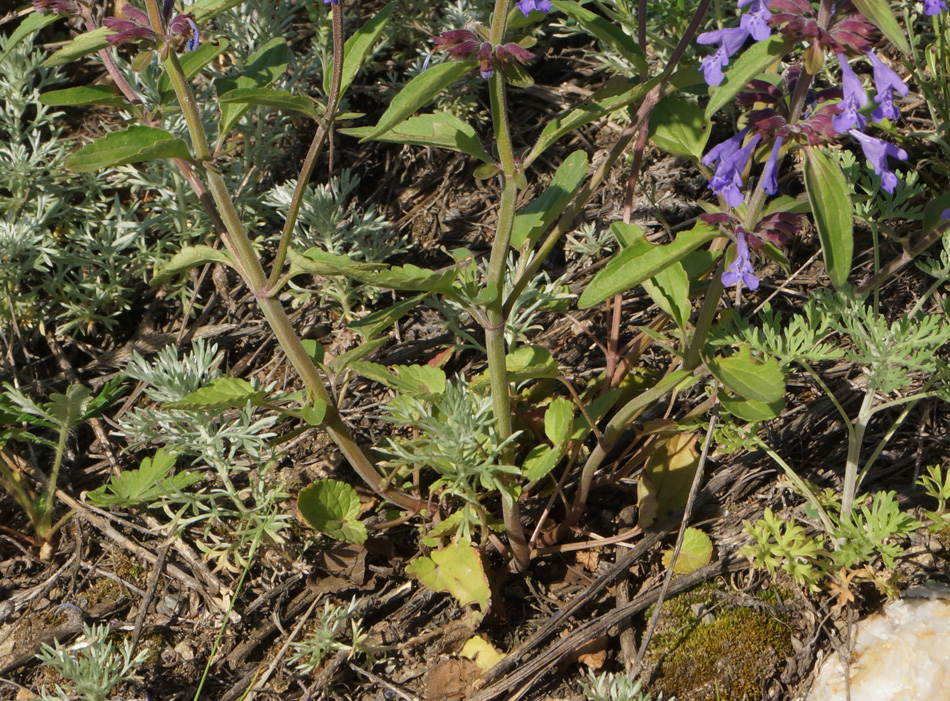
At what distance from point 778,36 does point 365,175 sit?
268 centimetres

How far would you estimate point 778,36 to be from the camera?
6.35ft

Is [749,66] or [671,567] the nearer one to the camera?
[749,66]

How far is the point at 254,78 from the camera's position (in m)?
2.64

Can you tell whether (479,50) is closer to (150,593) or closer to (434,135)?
(434,135)

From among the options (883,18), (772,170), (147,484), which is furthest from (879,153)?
(147,484)

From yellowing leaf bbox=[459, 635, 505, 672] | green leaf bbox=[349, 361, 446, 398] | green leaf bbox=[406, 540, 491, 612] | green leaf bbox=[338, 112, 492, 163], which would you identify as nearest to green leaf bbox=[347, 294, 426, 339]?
green leaf bbox=[349, 361, 446, 398]

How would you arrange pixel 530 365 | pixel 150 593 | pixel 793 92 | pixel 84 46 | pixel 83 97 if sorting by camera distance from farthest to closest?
pixel 150 593, pixel 530 365, pixel 83 97, pixel 84 46, pixel 793 92

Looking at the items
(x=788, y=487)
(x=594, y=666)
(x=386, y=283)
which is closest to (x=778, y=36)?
(x=386, y=283)

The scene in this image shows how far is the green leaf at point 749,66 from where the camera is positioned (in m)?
1.88

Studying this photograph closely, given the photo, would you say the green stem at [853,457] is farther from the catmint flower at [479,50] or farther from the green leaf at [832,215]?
the catmint flower at [479,50]

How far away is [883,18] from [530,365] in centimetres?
150

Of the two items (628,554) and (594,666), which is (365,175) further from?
(594,666)

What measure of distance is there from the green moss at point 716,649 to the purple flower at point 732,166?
1.53 meters

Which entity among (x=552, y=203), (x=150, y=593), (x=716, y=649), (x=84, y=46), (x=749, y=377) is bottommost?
(x=150, y=593)
